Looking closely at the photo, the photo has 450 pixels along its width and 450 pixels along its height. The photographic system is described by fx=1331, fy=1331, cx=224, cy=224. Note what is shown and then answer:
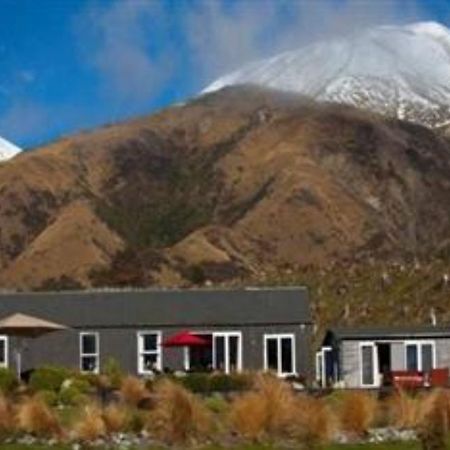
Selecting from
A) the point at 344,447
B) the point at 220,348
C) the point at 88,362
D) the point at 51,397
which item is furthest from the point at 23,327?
the point at 344,447

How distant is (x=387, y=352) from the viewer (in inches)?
1855

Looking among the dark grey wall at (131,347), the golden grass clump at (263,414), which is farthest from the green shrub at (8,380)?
the dark grey wall at (131,347)

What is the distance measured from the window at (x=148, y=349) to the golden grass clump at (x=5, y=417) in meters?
22.8

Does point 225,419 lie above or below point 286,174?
below

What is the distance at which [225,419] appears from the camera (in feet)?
79.1

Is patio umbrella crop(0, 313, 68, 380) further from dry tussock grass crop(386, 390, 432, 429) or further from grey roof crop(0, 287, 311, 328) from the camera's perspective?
dry tussock grass crop(386, 390, 432, 429)

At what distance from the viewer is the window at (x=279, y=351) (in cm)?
4778

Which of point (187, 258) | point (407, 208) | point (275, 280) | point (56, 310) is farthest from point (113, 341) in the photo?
point (407, 208)

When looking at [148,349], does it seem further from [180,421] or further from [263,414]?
[180,421]

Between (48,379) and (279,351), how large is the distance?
44.0 feet

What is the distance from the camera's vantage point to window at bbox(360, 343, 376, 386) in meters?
46.8

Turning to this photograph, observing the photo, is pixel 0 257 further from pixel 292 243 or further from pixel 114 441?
pixel 114 441

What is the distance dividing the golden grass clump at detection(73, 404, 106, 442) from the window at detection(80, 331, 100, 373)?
2415 cm

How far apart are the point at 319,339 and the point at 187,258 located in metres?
81.5
